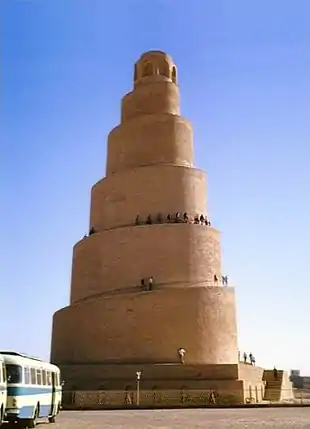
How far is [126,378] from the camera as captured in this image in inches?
1012

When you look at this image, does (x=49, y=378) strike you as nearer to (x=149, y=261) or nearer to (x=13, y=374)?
(x=13, y=374)

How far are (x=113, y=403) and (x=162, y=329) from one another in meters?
4.84

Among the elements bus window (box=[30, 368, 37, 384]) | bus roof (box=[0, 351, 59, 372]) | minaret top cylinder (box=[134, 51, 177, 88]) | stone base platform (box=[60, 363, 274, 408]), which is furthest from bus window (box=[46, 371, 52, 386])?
minaret top cylinder (box=[134, 51, 177, 88])

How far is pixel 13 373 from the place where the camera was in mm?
12516

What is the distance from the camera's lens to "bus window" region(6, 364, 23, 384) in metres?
12.5

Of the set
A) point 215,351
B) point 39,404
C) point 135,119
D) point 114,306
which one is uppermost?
point 135,119

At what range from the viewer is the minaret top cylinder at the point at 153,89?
117 ft

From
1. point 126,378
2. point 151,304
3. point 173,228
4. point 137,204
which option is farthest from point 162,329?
point 137,204

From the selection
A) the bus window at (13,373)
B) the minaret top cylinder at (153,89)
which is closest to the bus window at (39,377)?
the bus window at (13,373)

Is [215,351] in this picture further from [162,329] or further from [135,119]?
[135,119]

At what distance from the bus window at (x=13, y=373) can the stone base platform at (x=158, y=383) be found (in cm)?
1192

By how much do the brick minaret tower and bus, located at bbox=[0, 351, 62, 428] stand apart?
39.2 ft

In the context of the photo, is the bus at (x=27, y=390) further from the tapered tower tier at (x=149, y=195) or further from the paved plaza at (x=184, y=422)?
the tapered tower tier at (x=149, y=195)

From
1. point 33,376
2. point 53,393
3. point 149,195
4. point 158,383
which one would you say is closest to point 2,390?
point 33,376
